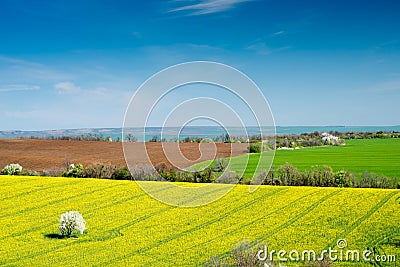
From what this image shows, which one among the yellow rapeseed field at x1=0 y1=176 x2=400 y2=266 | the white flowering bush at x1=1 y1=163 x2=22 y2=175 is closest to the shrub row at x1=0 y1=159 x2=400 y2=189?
the yellow rapeseed field at x1=0 y1=176 x2=400 y2=266

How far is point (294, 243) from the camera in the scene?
563 inches

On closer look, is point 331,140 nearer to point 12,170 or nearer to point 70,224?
point 12,170

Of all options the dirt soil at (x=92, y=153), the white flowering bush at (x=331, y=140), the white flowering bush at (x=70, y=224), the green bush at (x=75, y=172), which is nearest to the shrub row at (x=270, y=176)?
the dirt soil at (x=92, y=153)

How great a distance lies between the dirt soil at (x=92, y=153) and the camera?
23.7 m

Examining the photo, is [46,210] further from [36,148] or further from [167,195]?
[36,148]

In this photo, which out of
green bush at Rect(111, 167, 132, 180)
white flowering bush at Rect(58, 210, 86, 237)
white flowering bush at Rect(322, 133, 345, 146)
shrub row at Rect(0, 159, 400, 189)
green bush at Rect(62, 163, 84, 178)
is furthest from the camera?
white flowering bush at Rect(322, 133, 345, 146)

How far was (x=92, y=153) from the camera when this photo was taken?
1705 inches

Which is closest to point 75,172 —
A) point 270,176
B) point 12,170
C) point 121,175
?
point 121,175

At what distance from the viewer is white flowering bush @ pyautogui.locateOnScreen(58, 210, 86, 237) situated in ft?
52.4

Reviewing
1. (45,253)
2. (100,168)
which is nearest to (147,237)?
(45,253)

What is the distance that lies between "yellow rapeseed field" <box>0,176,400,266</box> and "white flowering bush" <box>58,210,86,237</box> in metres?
0.41

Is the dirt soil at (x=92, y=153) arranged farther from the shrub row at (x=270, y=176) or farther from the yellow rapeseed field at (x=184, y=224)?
the yellow rapeseed field at (x=184, y=224)

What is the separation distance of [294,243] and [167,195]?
927 centimetres

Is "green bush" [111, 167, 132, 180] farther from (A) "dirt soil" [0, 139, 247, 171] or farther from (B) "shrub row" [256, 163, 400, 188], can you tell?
(B) "shrub row" [256, 163, 400, 188]
